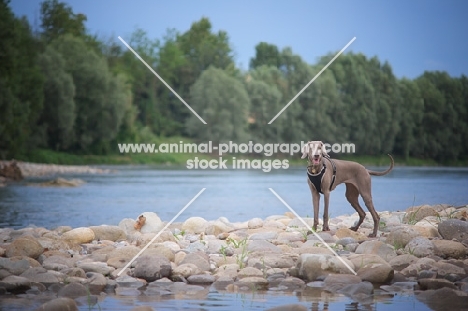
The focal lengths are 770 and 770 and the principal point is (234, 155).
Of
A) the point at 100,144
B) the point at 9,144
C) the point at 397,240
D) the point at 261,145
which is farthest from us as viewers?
the point at 261,145

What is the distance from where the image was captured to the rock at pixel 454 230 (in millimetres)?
10664

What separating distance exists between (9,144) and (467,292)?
35965 millimetres

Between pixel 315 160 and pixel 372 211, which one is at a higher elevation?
pixel 315 160

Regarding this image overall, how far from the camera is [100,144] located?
5241 centimetres

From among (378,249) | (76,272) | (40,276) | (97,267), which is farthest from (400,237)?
(40,276)

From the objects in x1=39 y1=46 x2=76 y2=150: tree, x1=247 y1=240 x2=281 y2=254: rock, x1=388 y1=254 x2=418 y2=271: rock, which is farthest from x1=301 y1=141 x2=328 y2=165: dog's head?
x1=39 y1=46 x2=76 y2=150: tree

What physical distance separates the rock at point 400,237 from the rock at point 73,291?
4.26m

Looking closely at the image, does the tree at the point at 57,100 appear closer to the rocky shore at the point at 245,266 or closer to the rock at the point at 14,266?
the rocky shore at the point at 245,266

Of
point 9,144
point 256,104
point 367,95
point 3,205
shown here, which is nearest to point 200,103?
point 256,104

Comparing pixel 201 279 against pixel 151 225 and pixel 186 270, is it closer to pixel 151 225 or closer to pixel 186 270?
pixel 186 270

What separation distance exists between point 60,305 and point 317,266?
10.1ft

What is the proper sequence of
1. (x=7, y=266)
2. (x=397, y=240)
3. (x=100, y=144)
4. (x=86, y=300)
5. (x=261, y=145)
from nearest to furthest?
(x=86, y=300)
(x=7, y=266)
(x=397, y=240)
(x=100, y=144)
(x=261, y=145)

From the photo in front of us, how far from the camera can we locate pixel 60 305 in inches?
287

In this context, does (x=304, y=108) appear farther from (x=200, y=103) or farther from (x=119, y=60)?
(x=119, y=60)
